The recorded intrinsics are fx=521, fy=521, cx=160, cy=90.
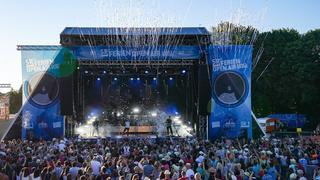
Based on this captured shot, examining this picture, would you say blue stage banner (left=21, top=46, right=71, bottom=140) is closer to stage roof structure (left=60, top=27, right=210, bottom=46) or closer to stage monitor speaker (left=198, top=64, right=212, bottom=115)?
stage roof structure (left=60, top=27, right=210, bottom=46)

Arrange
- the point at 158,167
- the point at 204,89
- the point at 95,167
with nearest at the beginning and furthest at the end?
the point at 158,167
the point at 95,167
the point at 204,89

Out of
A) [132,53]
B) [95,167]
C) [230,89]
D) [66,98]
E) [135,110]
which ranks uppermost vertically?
[132,53]

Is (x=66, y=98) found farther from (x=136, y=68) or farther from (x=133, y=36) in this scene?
(x=136, y=68)

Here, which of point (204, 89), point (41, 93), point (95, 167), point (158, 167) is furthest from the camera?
point (41, 93)

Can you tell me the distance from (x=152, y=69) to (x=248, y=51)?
5.68m

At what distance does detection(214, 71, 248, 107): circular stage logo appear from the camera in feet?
86.2

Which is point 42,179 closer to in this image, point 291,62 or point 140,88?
point 140,88

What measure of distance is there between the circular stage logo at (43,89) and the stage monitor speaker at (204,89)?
7341mm

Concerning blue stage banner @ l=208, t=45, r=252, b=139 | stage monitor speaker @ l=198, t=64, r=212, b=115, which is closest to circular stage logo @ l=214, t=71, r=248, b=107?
blue stage banner @ l=208, t=45, r=252, b=139

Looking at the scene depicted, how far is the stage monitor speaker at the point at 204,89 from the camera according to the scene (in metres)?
25.7

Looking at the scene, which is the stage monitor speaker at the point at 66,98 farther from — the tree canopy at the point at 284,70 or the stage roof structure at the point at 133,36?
the tree canopy at the point at 284,70

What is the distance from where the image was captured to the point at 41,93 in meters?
26.9

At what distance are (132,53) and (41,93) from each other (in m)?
5.25

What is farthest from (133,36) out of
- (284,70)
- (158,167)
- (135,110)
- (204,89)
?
(284,70)
